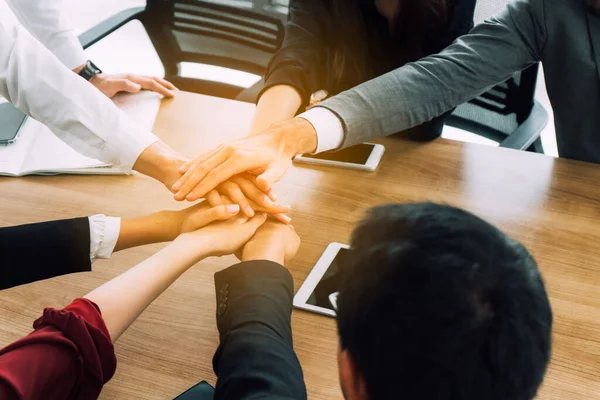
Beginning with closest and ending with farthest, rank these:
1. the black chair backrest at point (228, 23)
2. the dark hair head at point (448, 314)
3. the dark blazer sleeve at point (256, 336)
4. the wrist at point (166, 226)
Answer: the dark hair head at point (448, 314) → the dark blazer sleeve at point (256, 336) → the wrist at point (166, 226) → the black chair backrest at point (228, 23)

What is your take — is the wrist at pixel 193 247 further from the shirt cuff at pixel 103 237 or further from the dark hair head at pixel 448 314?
the dark hair head at pixel 448 314

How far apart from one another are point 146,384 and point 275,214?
Answer: 385mm

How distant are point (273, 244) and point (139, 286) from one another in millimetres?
225

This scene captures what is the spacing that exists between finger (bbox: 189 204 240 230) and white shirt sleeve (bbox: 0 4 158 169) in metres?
0.23

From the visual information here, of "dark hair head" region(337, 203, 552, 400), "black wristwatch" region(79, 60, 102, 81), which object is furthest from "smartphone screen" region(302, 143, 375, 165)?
"dark hair head" region(337, 203, 552, 400)

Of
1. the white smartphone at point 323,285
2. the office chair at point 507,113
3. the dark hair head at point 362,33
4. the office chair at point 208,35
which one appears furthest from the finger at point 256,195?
the office chair at point 208,35

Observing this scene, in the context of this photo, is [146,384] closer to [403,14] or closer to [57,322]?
[57,322]

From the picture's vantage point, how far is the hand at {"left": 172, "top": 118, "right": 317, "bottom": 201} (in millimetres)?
1104

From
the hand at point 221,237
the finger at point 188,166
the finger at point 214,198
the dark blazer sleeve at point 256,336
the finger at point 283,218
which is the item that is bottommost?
the finger at point 283,218

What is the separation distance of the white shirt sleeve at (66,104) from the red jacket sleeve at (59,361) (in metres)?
0.47

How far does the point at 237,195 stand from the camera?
3.62ft

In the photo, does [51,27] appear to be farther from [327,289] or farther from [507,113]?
[507,113]

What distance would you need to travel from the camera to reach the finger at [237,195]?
1082 millimetres

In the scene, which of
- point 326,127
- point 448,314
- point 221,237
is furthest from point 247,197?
point 448,314
